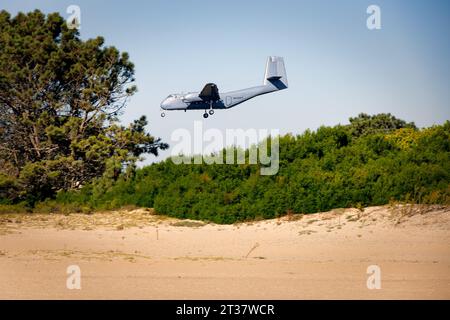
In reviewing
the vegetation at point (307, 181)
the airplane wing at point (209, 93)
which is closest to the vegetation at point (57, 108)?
the vegetation at point (307, 181)

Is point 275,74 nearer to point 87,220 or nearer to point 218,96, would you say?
point 218,96

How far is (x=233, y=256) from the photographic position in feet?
55.6

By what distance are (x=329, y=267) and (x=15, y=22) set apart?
25.6 meters

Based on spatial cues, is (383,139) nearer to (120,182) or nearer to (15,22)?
(120,182)

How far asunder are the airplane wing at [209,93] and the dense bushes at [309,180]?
2.72 meters

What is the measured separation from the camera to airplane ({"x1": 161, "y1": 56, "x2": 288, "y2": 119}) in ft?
80.7

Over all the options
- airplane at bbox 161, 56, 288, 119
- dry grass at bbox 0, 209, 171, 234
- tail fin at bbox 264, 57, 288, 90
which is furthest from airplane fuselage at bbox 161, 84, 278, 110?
dry grass at bbox 0, 209, 171, 234

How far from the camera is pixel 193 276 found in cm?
1370

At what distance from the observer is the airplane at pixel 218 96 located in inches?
969

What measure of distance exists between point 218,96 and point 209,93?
0.60m

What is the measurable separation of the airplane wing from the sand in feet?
16.4

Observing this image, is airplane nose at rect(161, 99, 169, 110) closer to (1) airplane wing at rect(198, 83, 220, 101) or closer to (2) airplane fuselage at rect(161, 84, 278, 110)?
(2) airplane fuselage at rect(161, 84, 278, 110)
